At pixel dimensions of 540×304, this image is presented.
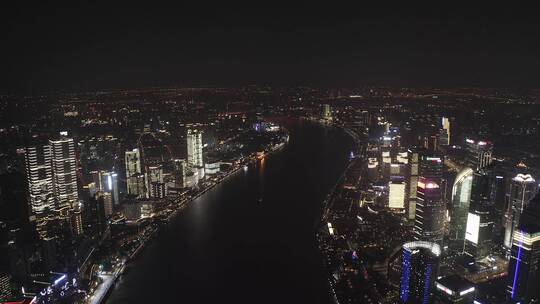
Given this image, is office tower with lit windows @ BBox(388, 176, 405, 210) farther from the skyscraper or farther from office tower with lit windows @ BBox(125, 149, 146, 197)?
the skyscraper

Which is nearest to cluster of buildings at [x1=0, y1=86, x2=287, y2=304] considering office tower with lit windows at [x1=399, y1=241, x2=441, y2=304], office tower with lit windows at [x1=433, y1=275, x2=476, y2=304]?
office tower with lit windows at [x1=399, y1=241, x2=441, y2=304]

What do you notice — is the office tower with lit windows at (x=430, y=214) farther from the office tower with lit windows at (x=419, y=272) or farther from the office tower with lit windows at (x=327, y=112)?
the office tower with lit windows at (x=327, y=112)

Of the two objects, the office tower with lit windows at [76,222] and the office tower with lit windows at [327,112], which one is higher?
the office tower with lit windows at [327,112]

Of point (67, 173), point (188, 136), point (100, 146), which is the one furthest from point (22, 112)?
point (188, 136)

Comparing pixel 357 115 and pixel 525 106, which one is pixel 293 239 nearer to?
pixel 525 106

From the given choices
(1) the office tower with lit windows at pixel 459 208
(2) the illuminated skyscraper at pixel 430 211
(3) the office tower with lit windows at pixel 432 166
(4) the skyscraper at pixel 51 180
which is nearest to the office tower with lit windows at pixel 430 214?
(2) the illuminated skyscraper at pixel 430 211
